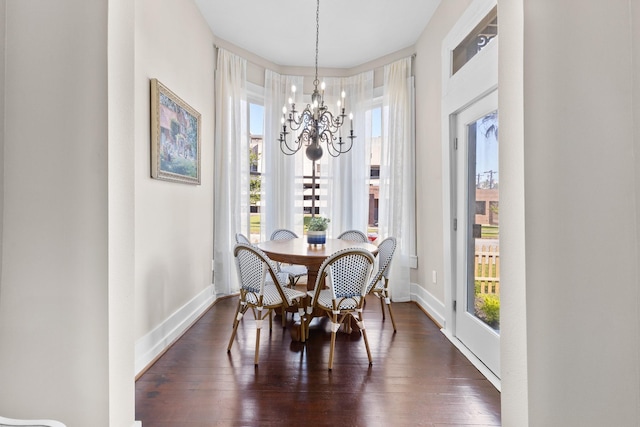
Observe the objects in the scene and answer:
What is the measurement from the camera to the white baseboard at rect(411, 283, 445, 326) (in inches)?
115

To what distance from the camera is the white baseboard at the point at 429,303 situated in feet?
9.62

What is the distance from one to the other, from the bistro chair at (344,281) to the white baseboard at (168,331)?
128cm

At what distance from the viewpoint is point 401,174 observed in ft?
12.1

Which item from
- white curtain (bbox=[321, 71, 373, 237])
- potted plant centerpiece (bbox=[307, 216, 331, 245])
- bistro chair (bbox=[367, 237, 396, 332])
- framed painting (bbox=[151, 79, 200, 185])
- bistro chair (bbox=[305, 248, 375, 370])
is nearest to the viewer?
bistro chair (bbox=[305, 248, 375, 370])

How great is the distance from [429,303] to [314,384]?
1826 mm

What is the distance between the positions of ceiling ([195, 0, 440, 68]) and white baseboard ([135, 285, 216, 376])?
3.03 metres
